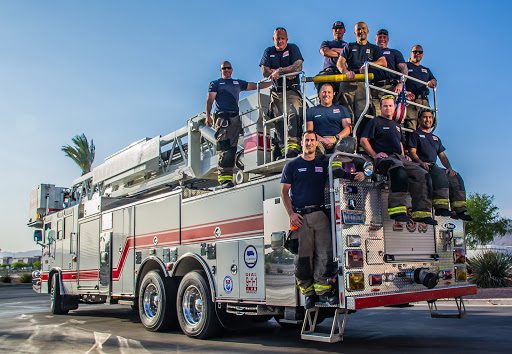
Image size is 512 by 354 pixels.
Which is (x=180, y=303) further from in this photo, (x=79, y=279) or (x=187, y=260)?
(x=79, y=279)

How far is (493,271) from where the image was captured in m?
15.3

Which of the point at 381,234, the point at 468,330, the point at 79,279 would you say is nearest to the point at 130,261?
the point at 79,279

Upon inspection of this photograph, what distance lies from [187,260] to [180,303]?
683 mm

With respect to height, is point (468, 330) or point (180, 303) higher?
point (180, 303)

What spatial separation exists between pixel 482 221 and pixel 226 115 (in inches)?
1014

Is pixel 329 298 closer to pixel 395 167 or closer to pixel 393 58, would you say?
pixel 395 167

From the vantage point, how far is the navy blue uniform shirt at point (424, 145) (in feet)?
23.4

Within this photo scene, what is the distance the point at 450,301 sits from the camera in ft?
42.5

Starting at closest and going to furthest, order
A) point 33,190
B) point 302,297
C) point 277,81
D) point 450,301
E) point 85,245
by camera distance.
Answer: point 302,297 < point 277,81 < point 85,245 < point 450,301 < point 33,190

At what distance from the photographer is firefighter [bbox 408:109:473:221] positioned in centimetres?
648

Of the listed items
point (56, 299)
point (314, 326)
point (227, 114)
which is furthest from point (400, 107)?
point (56, 299)

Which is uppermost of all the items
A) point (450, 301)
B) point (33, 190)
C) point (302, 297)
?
point (33, 190)

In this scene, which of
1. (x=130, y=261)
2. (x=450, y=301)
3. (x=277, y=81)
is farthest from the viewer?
(x=450, y=301)

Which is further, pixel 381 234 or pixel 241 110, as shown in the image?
pixel 241 110
